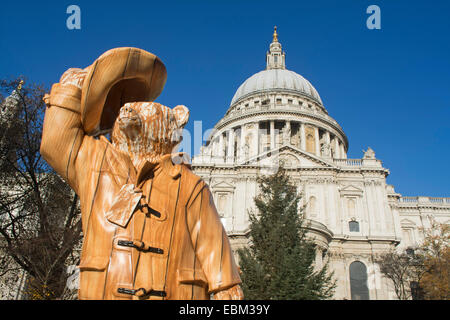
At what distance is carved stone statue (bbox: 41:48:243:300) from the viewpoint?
2035 mm

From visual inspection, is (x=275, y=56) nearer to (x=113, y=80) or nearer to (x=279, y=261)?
(x=279, y=261)

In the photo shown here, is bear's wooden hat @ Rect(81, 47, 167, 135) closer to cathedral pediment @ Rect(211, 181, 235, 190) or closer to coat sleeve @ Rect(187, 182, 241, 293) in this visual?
coat sleeve @ Rect(187, 182, 241, 293)

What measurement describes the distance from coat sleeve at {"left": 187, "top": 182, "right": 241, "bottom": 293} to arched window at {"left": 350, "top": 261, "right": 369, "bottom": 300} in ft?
100

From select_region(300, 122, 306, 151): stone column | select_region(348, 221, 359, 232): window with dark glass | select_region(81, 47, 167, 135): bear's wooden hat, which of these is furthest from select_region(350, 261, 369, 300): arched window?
select_region(81, 47, 167, 135): bear's wooden hat

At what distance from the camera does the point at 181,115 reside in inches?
98.8

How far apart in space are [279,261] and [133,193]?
13277 mm

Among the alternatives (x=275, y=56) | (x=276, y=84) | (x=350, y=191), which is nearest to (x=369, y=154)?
(x=350, y=191)

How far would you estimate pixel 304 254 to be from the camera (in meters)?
15.0

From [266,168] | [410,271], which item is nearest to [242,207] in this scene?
[266,168]

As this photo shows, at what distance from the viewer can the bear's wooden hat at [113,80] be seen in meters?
2.33

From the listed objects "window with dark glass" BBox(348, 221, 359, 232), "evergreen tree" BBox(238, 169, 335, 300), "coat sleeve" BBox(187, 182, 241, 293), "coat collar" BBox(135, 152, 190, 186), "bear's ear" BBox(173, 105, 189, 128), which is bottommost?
"coat sleeve" BBox(187, 182, 241, 293)

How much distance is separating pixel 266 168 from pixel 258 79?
2713 cm

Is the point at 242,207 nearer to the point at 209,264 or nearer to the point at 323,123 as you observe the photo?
the point at 323,123

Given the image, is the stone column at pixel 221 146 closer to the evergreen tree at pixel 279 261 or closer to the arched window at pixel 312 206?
the arched window at pixel 312 206
